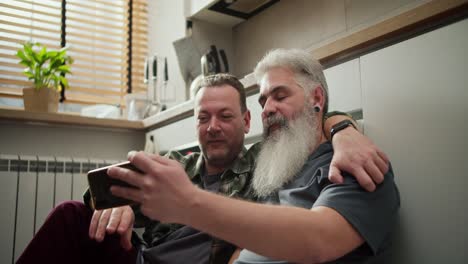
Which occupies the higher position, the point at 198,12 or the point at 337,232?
the point at 198,12

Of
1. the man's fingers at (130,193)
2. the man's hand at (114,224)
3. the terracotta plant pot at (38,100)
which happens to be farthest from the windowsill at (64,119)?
the man's fingers at (130,193)

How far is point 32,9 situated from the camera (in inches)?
101

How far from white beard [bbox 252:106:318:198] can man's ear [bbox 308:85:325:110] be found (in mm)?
29

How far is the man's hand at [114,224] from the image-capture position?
1.00 meters

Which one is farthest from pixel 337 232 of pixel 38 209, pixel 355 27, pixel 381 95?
pixel 38 209

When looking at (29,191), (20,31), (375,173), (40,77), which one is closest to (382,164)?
(375,173)

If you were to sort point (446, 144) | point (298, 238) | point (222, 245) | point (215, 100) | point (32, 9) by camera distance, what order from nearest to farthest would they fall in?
point (298, 238) → point (446, 144) → point (222, 245) → point (215, 100) → point (32, 9)

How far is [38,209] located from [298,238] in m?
1.79

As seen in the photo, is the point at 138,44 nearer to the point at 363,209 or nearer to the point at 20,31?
the point at 20,31

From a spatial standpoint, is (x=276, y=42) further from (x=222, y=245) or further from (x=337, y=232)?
(x=337, y=232)

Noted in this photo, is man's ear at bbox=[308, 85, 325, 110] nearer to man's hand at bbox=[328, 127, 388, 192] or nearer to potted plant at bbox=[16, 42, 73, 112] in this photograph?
man's hand at bbox=[328, 127, 388, 192]

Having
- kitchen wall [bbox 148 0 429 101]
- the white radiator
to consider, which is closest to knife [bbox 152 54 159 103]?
kitchen wall [bbox 148 0 429 101]

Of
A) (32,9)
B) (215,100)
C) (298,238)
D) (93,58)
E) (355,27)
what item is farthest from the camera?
(93,58)

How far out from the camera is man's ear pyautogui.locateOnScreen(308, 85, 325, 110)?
1.07 m
